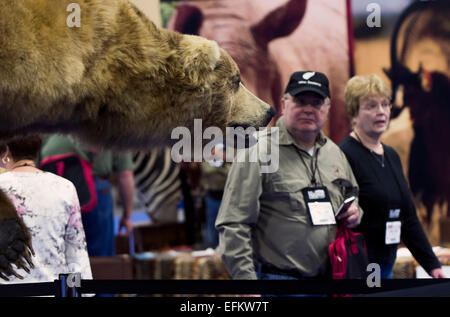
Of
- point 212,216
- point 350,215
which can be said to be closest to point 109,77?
point 350,215

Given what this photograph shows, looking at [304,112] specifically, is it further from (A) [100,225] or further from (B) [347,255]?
(A) [100,225]

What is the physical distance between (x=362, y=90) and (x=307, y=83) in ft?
1.18

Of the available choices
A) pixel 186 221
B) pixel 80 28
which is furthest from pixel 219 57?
pixel 186 221

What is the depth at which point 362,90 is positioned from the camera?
8.00 feet

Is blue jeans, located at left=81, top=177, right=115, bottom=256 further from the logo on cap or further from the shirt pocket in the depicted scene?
the logo on cap

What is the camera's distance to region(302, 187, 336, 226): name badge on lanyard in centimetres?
226

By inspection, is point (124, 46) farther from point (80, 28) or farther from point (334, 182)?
point (334, 182)

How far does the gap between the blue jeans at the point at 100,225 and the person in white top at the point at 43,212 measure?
816 mm

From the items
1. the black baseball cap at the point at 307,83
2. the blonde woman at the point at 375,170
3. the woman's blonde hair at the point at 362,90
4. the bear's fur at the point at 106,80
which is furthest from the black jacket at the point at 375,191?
the bear's fur at the point at 106,80

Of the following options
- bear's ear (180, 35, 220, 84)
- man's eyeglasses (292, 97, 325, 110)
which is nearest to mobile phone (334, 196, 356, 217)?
man's eyeglasses (292, 97, 325, 110)

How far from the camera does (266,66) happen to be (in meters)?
2.12

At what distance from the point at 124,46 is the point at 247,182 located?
98 cm

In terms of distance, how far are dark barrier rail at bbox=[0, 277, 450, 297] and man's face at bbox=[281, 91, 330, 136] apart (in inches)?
27.5

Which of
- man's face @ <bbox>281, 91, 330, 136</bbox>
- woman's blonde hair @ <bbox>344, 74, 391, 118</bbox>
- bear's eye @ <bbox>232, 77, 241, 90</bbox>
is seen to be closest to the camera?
bear's eye @ <bbox>232, 77, 241, 90</bbox>
